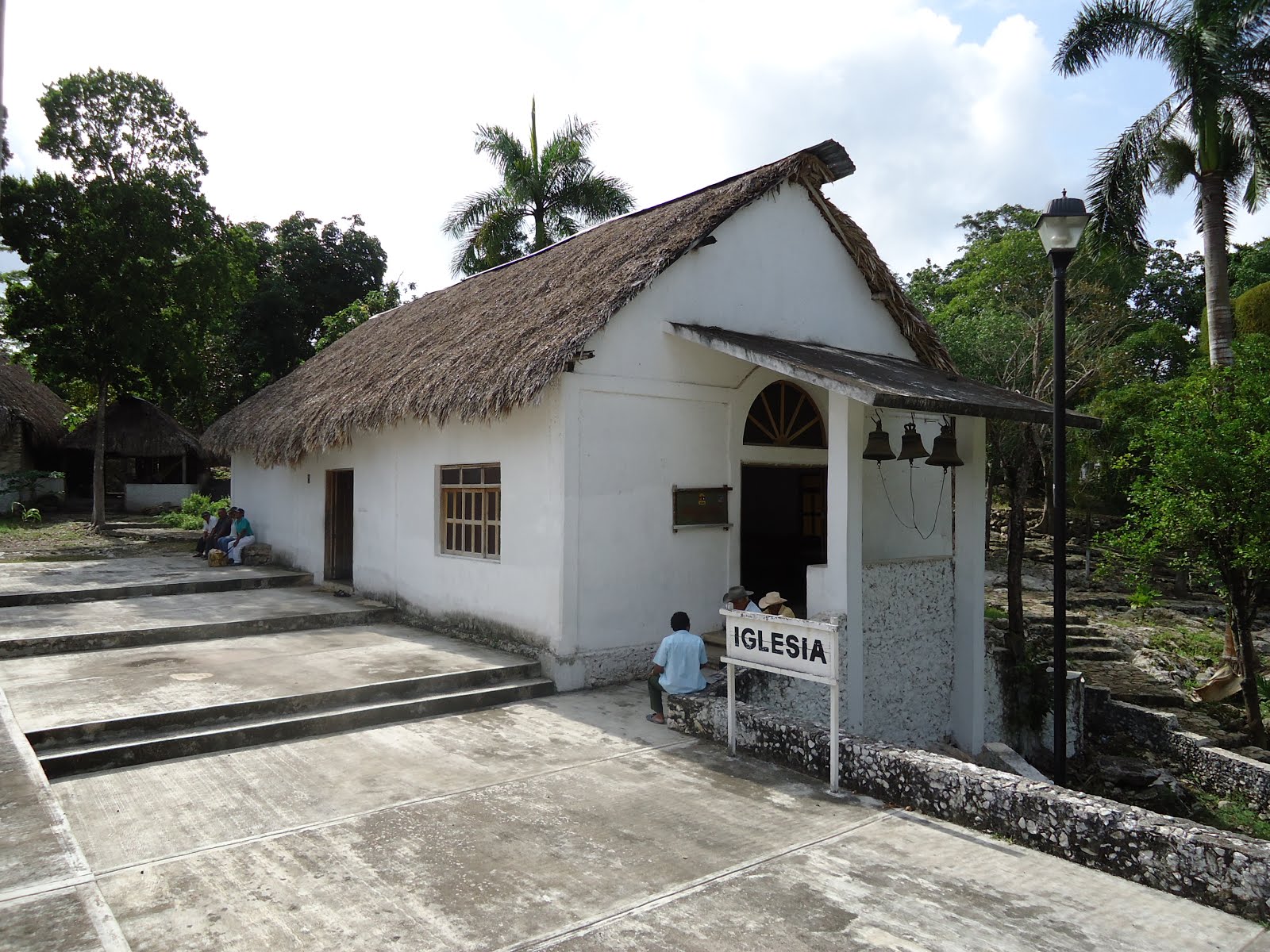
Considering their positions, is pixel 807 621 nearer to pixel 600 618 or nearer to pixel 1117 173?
pixel 600 618

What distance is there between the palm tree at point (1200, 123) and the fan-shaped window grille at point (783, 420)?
29.3 ft

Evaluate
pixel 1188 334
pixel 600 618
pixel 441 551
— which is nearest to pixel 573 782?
pixel 600 618

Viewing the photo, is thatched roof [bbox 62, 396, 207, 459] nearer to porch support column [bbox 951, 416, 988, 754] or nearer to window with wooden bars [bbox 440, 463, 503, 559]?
window with wooden bars [bbox 440, 463, 503, 559]

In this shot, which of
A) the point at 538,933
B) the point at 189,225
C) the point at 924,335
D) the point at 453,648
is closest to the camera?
the point at 538,933

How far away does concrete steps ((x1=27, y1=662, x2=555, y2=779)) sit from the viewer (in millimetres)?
6016

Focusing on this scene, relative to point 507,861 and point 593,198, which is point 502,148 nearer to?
point 593,198

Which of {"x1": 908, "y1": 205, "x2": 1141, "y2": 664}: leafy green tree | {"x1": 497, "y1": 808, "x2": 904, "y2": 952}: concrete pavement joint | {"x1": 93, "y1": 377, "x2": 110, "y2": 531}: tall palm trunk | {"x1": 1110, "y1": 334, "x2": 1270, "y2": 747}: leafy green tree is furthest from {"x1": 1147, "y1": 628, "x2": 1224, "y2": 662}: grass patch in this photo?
{"x1": 93, "y1": 377, "x2": 110, "y2": 531}: tall palm trunk

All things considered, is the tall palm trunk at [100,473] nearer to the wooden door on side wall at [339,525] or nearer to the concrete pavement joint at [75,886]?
the wooden door on side wall at [339,525]

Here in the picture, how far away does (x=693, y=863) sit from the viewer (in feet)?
15.1

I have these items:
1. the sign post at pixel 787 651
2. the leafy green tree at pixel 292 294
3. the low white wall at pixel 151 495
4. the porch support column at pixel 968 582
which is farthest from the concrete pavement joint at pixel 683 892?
the leafy green tree at pixel 292 294

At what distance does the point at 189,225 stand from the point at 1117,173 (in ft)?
63.2

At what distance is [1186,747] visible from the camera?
36.2ft

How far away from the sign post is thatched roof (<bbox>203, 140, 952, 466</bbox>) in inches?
118

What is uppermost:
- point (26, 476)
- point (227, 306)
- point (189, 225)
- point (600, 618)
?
point (189, 225)
